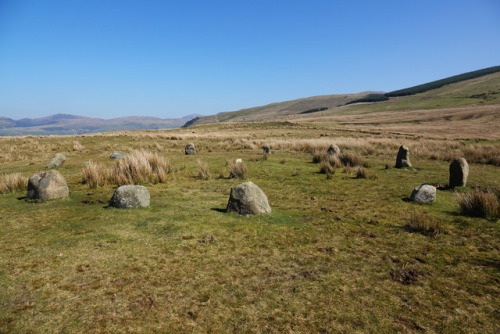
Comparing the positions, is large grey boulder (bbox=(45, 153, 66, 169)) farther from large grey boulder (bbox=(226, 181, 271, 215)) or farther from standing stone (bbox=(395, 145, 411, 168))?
standing stone (bbox=(395, 145, 411, 168))

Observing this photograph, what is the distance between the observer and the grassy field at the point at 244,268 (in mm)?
3729

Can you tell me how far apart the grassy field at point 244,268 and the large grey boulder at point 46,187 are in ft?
1.69

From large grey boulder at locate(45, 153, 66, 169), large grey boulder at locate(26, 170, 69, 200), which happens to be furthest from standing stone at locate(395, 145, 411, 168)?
large grey boulder at locate(45, 153, 66, 169)

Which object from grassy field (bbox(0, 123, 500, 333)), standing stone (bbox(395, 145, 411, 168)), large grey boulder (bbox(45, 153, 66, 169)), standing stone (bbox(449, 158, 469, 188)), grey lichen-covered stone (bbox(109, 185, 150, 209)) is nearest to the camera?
grassy field (bbox(0, 123, 500, 333))

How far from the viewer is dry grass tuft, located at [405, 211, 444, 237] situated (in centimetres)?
664

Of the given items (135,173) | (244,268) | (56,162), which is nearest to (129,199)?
(135,173)

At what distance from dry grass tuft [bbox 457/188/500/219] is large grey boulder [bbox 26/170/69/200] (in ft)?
44.6

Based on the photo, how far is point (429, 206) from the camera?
8.91 metres

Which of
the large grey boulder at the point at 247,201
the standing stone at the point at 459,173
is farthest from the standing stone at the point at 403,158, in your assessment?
the large grey boulder at the point at 247,201

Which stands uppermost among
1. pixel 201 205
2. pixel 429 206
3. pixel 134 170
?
pixel 134 170

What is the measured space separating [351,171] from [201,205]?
10416 millimetres

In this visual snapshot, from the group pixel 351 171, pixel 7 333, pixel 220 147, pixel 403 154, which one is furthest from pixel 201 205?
pixel 220 147

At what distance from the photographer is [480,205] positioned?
7.66m

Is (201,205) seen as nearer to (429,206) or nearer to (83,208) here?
(83,208)
